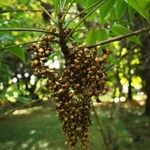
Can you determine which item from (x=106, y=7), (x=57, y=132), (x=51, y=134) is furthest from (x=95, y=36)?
(x=57, y=132)

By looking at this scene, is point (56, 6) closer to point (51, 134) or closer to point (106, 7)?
point (106, 7)

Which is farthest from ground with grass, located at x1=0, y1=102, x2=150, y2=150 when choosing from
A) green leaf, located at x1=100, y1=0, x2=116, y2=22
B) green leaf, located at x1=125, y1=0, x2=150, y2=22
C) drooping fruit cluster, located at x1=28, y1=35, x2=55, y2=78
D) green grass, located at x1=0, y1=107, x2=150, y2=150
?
green leaf, located at x1=125, y1=0, x2=150, y2=22

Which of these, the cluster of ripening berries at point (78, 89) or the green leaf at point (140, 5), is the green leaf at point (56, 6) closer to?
the cluster of ripening berries at point (78, 89)

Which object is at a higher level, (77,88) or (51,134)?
(77,88)

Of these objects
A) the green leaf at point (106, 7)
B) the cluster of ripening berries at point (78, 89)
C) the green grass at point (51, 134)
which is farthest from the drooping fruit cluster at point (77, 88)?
the green grass at point (51, 134)

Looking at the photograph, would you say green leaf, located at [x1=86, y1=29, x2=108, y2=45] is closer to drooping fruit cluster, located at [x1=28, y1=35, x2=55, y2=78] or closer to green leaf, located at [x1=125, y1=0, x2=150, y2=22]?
drooping fruit cluster, located at [x1=28, y1=35, x2=55, y2=78]

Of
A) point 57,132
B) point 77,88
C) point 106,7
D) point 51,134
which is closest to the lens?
point 77,88
